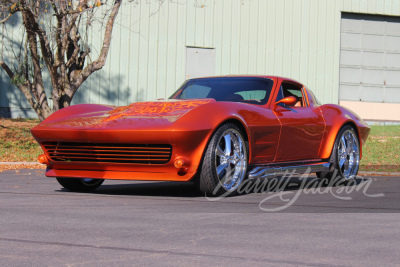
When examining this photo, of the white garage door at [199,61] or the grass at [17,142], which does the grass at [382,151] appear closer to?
the white garage door at [199,61]

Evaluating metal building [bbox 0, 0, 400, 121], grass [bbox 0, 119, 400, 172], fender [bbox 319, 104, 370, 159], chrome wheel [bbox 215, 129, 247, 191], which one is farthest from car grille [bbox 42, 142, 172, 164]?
metal building [bbox 0, 0, 400, 121]

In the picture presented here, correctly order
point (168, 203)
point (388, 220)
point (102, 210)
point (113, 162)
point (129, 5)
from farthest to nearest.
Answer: point (129, 5)
point (113, 162)
point (168, 203)
point (102, 210)
point (388, 220)

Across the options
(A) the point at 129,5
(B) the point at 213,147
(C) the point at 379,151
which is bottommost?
(C) the point at 379,151

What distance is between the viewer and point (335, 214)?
6.02m

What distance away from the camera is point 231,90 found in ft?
27.4

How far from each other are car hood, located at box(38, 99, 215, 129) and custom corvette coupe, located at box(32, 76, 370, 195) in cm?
1

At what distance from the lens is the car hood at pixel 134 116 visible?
7.06m

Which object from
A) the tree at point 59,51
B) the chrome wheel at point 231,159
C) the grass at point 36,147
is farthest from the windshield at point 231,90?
the tree at point 59,51

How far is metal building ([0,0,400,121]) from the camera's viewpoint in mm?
22578

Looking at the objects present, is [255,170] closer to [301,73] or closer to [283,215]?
[283,215]

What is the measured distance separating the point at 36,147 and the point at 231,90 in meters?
9.06

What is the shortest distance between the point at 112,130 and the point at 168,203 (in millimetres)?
953

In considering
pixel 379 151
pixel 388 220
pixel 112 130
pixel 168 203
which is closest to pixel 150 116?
pixel 112 130

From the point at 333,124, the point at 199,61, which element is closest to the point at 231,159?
the point at 333,124
